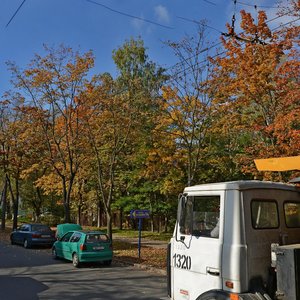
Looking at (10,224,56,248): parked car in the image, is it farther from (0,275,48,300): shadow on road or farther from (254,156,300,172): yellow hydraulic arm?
(254,156,300,172): yellow hydraulic arm

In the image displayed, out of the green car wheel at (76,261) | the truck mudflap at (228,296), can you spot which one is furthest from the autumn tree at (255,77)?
the truck mudflap at (228,296)

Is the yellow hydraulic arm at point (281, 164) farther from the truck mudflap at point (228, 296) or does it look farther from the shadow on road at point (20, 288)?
the shadow on road at point (20, 288)

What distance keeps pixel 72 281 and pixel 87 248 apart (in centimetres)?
331

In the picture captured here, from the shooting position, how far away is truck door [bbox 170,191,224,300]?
561 cm

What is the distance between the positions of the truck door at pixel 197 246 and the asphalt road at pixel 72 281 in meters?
3.98

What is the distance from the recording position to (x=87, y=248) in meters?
15.5

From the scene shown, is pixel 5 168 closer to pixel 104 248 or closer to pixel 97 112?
pixel 97 112

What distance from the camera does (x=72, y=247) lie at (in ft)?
52.6

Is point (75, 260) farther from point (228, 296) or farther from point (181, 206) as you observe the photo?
point (228, 296)

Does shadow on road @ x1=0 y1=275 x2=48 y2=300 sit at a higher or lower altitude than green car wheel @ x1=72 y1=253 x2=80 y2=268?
lower

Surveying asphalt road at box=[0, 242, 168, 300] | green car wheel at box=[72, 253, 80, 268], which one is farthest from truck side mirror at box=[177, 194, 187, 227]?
green car wheel at box=[72, 253, 80, 268]

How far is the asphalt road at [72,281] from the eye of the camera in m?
10.2

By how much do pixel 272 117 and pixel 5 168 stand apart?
23.3 meters

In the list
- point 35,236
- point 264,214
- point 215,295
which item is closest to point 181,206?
point 264,214
